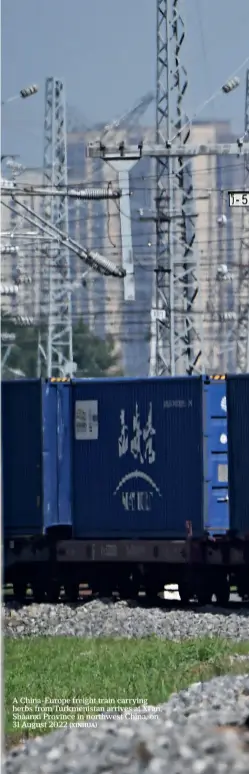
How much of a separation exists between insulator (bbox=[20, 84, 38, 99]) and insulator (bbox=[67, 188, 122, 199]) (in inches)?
62.4

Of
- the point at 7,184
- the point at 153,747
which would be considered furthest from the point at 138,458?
the point at 153,747

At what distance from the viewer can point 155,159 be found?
36.7 feet

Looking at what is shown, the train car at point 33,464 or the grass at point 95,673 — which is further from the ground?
the train car at point 33,464

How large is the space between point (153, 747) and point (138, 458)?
11.4 m

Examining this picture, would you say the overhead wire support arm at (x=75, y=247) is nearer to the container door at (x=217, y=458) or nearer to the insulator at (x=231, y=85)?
the insulator at (x=231, y=85)

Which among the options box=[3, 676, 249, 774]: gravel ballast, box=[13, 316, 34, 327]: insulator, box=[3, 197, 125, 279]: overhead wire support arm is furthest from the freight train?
box=[3, 676, 249, 774]: gravel ballast

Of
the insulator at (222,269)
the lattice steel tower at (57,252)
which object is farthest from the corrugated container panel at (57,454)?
the insulator at (222,269)

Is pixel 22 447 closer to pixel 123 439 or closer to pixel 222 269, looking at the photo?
pixel 123 439

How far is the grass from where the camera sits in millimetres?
8961

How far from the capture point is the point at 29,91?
9219 mm

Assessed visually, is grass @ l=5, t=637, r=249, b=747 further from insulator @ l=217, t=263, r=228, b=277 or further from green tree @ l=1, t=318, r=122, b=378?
insulator @ l=217, t=263, r=228, b=277

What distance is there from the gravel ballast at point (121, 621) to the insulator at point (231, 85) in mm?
5229

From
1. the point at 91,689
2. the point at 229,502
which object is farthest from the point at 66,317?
the point at 91,689

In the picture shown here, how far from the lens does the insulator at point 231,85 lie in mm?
9617
